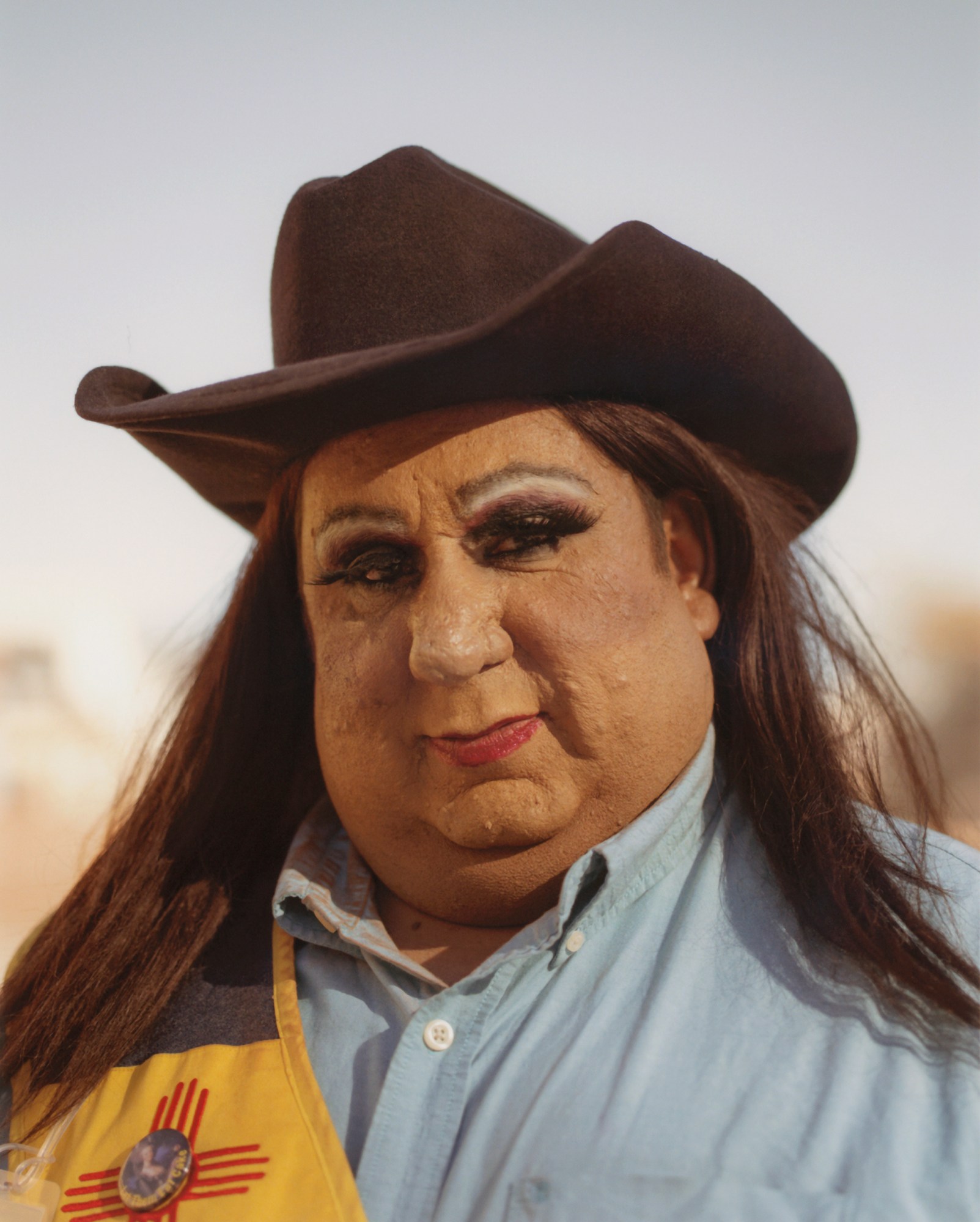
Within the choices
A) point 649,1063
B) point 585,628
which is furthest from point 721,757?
point 649,1063

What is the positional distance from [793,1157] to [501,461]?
4.11ft

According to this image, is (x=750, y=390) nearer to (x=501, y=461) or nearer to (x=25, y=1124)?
(x=501, y=461)

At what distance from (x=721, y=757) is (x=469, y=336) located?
106 cm

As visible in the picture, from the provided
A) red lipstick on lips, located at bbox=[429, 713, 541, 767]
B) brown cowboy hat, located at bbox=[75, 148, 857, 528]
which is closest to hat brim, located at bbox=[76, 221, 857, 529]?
brown cowboy hat, located at bbox=[75, 148, 857, 528]

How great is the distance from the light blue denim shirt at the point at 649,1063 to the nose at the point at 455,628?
0.41 meters

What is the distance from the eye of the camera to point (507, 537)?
2.04 metres

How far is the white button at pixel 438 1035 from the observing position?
1809 millimetres

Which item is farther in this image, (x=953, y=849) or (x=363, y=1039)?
(x=953, y=849)

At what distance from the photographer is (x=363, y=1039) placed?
193 cm

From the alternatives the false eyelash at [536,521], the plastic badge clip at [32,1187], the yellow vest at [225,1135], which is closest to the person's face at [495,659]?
the false eyelash at [536,521]

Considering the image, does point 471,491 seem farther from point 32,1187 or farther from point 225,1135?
point 32,1187

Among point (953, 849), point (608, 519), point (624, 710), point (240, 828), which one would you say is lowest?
point (240, 828)

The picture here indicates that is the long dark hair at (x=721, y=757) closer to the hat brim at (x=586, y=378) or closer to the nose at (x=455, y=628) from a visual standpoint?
the hat brim at (x=586, y=378)

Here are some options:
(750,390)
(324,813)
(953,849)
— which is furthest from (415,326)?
(953,849)
